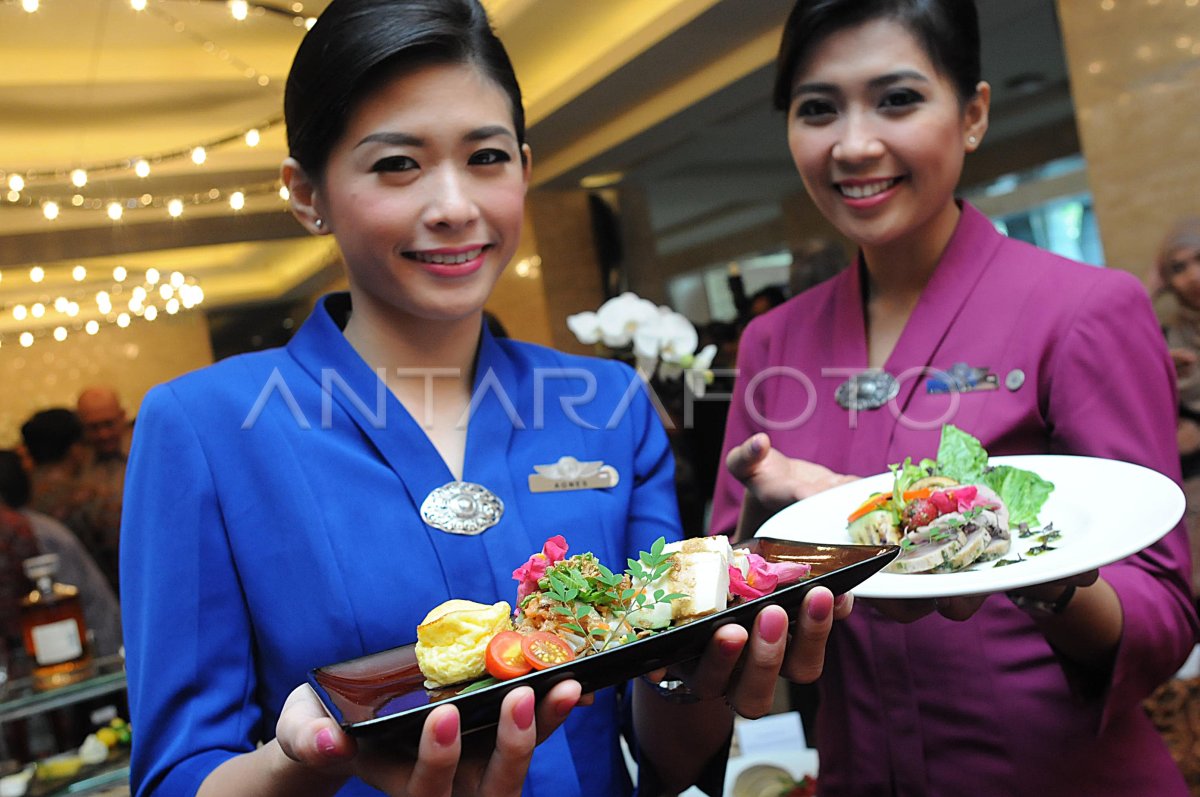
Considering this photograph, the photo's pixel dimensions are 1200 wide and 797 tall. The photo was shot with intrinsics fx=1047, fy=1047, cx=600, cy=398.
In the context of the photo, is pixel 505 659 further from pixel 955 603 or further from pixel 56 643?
pixel 56 643

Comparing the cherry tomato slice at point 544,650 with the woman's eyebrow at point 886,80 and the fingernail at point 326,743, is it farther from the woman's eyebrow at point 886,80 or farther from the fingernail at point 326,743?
the woman's eyebrow at point 886,80

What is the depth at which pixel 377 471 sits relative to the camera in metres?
1.35

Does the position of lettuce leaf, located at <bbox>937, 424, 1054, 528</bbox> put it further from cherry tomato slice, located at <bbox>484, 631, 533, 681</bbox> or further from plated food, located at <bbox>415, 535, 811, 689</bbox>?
cherry tomato slice, located at <bbox>484, 631, 533, 681</bbox>

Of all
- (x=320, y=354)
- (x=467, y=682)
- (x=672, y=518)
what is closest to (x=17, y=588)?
(x=320, y=354)

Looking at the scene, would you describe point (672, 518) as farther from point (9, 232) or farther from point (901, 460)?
point (9, 232)

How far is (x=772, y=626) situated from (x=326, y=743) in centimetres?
44

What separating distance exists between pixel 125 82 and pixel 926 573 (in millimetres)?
2255

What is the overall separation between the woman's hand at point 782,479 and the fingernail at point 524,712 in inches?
26.0

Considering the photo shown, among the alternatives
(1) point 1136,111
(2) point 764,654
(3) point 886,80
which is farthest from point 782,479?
(1) point 1136,111

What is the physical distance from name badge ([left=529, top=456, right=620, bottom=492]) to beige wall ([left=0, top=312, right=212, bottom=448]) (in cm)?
141

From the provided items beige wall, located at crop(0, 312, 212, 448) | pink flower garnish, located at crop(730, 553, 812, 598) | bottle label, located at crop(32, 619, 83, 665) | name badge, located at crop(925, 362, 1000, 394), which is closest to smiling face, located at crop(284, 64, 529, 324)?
pink flower garnish, located at crop(730, 553, 812, 598)

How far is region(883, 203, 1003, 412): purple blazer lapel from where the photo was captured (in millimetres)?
1680

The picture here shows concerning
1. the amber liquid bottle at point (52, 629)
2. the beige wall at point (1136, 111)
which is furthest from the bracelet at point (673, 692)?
the beige wall at point (1136, 111)

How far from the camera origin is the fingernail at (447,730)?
868mm
